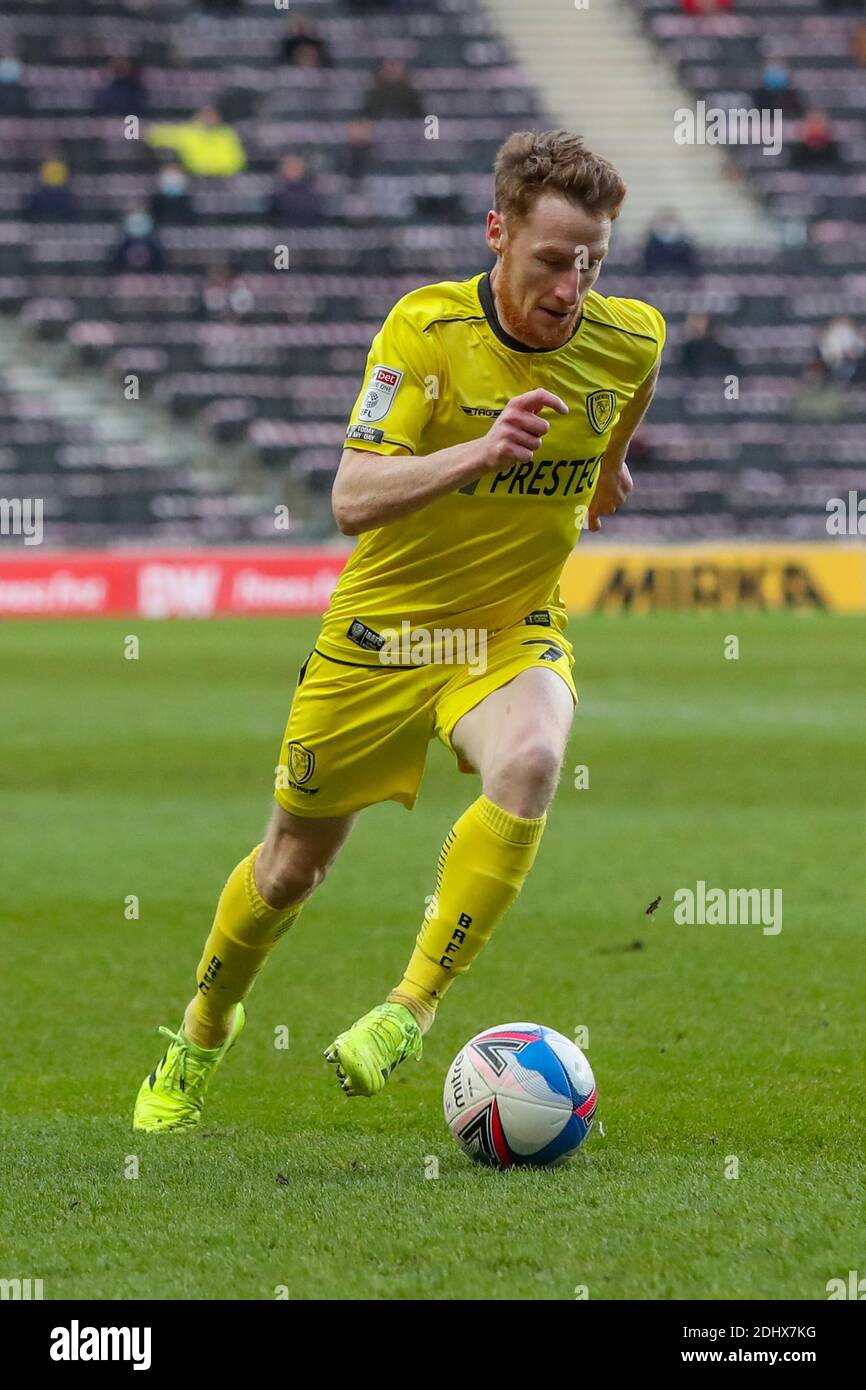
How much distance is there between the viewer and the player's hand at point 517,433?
4.27 m

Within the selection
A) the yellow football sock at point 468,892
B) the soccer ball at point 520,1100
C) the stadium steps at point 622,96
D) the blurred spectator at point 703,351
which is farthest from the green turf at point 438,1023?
the stadium steps at point 622,96

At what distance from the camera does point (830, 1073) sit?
554 centimetres

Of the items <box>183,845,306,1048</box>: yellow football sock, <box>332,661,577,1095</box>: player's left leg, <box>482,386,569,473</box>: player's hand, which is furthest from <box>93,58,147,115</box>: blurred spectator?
<box>482,386,569,473</box>: player's hand

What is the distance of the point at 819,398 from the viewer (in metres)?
26.3

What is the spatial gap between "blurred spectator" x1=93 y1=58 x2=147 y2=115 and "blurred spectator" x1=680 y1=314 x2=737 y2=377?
8.37 metres

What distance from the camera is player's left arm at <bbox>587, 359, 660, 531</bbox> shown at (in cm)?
547

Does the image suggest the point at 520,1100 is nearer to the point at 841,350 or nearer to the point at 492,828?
the point at 492,828

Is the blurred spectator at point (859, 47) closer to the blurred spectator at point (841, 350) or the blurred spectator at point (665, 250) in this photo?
the blurred spectator at point (665, 250)

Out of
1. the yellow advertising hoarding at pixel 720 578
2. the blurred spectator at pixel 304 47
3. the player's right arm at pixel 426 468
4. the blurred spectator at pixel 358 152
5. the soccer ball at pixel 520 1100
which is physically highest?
the blurred spectator at pixel 304 47

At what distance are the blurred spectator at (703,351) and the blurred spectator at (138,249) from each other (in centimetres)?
706

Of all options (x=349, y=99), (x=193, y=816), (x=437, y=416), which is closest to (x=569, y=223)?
(x=437, y=416)

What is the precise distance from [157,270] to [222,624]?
261 inches

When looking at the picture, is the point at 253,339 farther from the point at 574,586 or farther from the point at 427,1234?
the point at 427,1234

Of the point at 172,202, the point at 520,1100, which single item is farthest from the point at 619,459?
the point at 172,202
